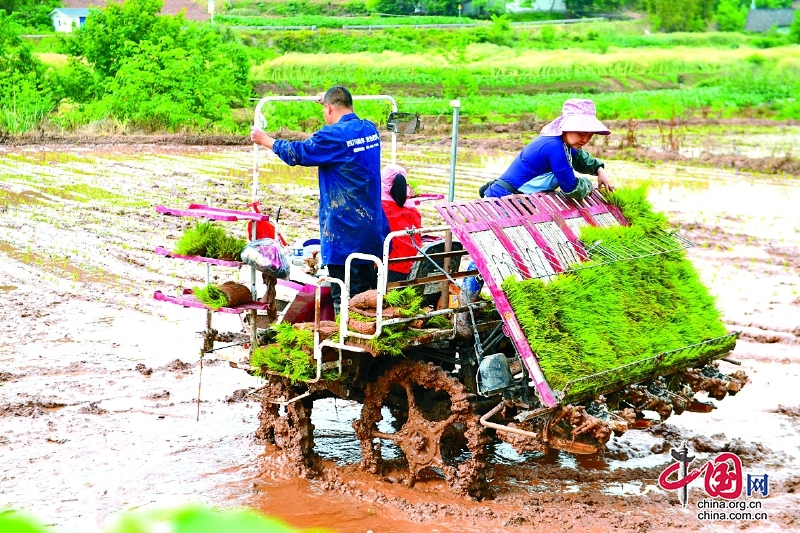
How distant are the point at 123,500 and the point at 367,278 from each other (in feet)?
7.03

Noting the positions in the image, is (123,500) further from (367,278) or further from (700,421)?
(700,421)

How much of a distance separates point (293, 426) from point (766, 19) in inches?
3006

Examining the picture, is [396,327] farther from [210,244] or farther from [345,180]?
[210,244]

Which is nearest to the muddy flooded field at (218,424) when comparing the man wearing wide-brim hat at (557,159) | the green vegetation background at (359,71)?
the man wearing wide-brim hat at (557,159)

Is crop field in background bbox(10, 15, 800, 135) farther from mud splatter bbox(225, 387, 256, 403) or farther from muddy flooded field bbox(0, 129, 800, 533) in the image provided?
mud splatter bbox(225, 387, 256, 403)

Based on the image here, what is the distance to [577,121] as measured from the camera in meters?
7.12

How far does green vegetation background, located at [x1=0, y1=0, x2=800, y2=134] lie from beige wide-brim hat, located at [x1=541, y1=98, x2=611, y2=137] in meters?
10.7

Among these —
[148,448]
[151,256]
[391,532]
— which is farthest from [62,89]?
[391,532]

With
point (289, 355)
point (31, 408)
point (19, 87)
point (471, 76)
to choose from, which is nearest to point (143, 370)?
point (31, 408)

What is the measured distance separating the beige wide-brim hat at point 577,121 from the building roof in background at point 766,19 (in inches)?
2851

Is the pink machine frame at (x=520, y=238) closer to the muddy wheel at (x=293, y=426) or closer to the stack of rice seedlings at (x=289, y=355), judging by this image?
the stack of rice seedlings at (x=289, y=355)

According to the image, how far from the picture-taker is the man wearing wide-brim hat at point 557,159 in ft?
23.4

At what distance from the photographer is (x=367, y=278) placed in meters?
6.94

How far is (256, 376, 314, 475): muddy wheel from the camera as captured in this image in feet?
22.2
